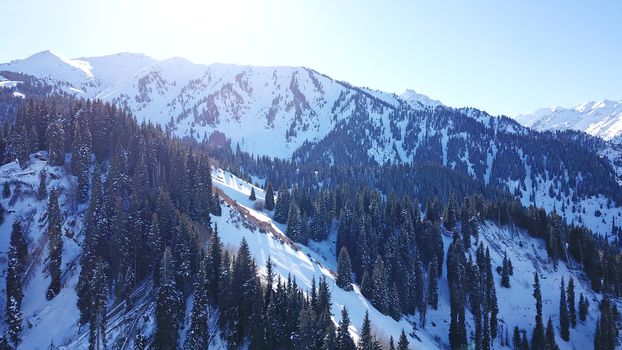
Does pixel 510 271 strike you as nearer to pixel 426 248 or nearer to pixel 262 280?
pixel 426 248

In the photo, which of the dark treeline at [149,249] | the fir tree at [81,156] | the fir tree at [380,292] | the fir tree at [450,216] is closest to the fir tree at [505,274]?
the fir tree at [450,216]

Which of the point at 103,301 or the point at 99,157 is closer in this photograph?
the point at 103,301

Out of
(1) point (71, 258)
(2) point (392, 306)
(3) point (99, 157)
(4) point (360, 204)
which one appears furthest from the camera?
(4) point (360, 204)

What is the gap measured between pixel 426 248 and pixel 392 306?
3708cm

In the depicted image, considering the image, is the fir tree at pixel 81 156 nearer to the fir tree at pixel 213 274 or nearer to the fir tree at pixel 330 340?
the fir tree at pixel 213 274

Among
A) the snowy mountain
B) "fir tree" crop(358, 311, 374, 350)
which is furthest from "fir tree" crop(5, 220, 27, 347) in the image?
"fir tree" crop(358, 311, 374, 350)

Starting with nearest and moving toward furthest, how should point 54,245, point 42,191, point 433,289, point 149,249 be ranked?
point 54,245
point 149,249
point 42,191
point 433,289

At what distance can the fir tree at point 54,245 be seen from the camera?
79.9 m

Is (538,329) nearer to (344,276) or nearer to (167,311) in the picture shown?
(344,276)

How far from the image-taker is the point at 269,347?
68500 mm

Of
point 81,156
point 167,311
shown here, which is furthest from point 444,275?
point 81,156

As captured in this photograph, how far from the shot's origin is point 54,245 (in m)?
82.3

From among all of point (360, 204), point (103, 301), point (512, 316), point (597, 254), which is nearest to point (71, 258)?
point (103, 301)

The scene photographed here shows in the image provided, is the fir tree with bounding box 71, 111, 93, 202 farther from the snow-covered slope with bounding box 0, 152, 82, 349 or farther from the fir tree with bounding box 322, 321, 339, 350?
the fir tree with bounding box 322, 321, 339, 350
